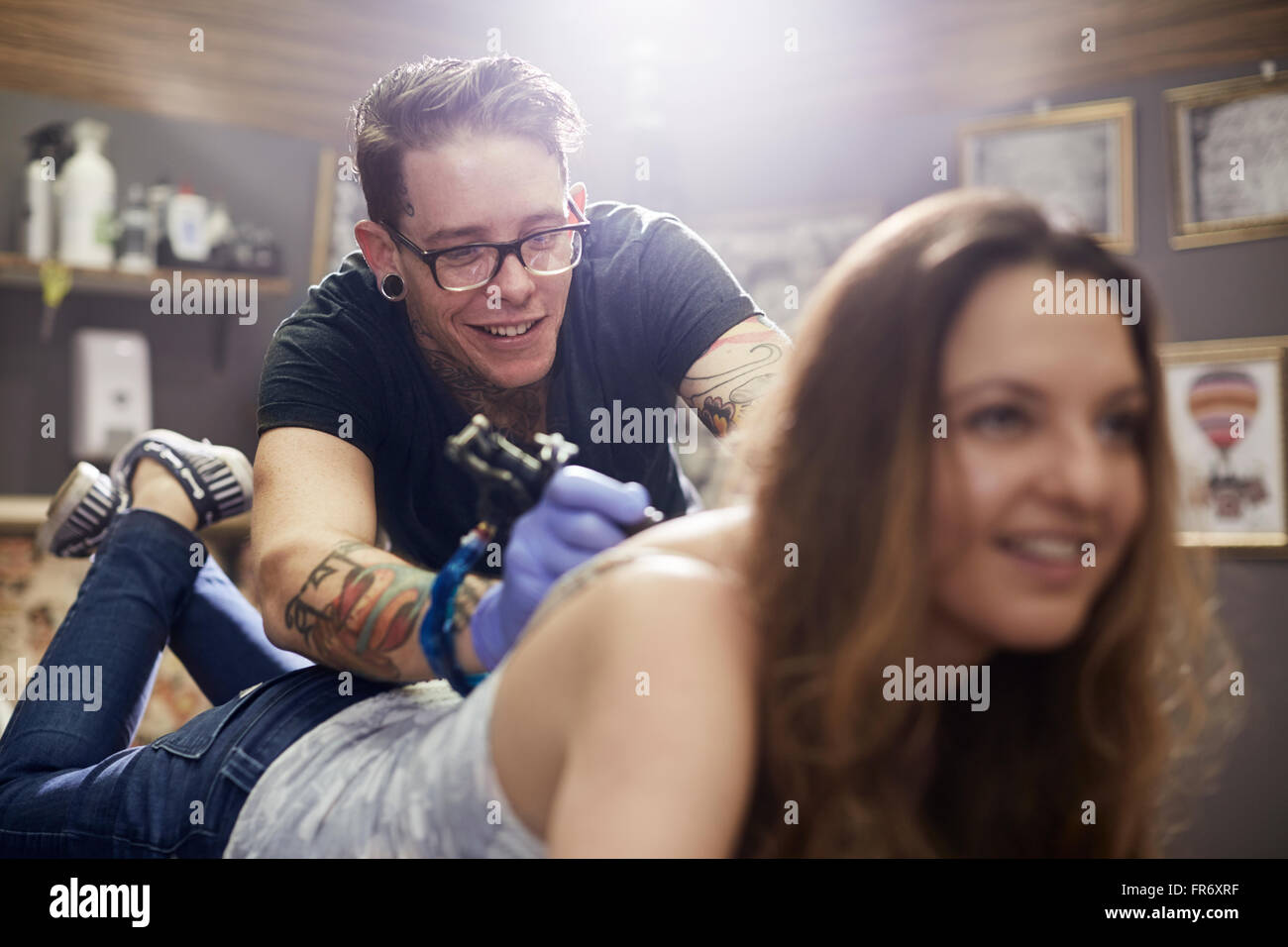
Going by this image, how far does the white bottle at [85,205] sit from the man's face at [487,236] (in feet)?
6.31

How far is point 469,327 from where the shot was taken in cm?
158

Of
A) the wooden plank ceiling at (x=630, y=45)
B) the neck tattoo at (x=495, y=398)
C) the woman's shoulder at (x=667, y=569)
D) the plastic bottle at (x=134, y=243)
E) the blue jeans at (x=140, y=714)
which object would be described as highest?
the wooden plank ceiling at (x=630, y=45)

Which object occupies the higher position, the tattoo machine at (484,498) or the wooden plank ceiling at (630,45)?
the wooden plank ceiling at (630,45)

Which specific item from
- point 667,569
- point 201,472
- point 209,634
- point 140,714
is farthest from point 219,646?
point 667,569

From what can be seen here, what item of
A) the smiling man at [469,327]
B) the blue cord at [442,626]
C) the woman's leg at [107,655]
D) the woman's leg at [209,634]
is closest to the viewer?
the blue cord at [442,626]

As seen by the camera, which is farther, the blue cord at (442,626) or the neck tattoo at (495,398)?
the neck tattoo at (495,398)

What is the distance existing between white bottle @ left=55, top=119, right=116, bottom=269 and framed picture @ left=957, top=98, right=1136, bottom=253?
2433mm

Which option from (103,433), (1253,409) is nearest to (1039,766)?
(1253,409)

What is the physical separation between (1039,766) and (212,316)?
10.3 ft

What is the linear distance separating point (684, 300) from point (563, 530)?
Answer: 2.63 feet

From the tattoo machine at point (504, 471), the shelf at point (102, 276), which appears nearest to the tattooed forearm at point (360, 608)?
the tattoo machine at point (504, 471)

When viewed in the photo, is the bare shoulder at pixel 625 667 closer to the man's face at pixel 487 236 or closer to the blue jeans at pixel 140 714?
the blue jeans at pixel 140 714

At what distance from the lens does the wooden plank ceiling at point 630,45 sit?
9.74ft

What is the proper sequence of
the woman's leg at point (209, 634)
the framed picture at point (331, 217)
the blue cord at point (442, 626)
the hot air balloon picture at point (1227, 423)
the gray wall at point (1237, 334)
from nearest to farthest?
the blue cord at point (442, 626), the woman's leg at point (209, 634), the gray wall at point (1237, 334), the hot air balloon picture at point (1227, 423), the framed picture at point (331, 217)
